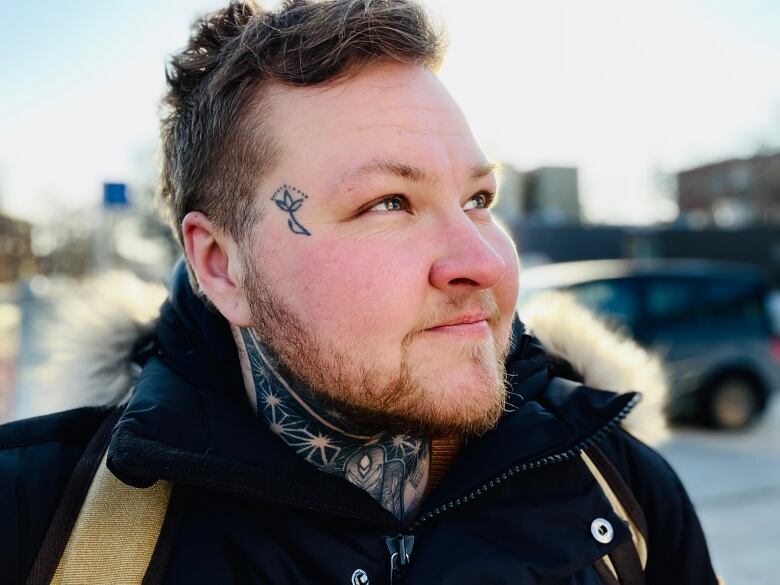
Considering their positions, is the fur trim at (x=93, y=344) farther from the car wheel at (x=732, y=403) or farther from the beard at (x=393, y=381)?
the car wheel at (x=732, y=403)

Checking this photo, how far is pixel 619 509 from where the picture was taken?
1.61m

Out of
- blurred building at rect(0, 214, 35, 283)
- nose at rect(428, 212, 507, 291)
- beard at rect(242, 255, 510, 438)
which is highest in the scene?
nose at rect(428, 212, 507, 291)

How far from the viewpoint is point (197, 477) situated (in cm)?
130

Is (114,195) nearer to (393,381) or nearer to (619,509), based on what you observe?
(393,381)

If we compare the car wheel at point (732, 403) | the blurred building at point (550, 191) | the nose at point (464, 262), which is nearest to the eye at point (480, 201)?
the nose at point (464, 262)

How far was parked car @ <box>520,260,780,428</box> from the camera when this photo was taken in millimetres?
6539

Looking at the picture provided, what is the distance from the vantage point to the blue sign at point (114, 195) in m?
6.10

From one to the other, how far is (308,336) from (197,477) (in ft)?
1.20

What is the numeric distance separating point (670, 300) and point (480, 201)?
18.9 ft

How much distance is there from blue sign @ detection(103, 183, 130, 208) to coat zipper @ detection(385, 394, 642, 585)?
5.56 meters

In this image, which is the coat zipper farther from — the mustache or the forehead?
the forehead

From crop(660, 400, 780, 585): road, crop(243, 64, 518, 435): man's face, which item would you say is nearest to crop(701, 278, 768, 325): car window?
crop(660, 400, 780, 585): road

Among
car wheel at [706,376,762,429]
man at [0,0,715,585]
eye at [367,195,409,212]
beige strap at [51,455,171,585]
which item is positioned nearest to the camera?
beige strap at [51,455,171,585]

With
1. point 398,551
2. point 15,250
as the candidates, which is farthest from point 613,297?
point 15,250
